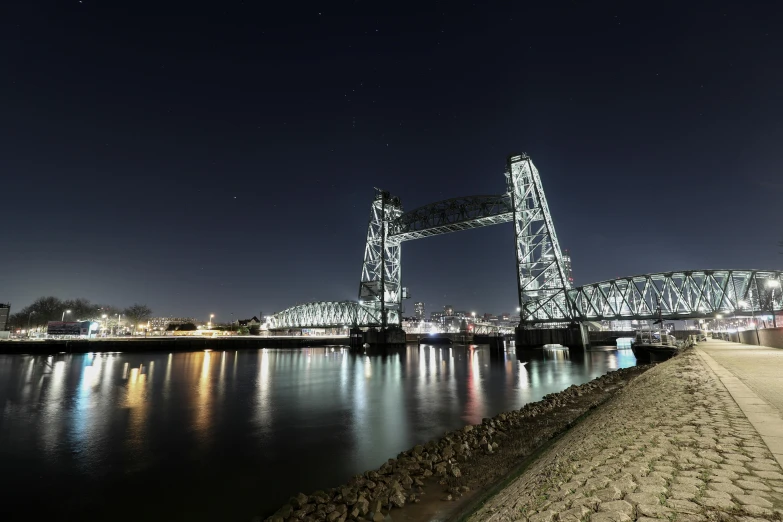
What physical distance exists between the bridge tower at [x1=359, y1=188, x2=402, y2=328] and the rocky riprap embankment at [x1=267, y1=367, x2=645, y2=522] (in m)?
53.8

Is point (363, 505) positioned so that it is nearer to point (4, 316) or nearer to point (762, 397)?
point (762, 397)

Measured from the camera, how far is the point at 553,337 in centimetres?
4803

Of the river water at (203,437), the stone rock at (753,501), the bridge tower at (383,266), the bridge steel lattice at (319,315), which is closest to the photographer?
the stone rock at (753,501)

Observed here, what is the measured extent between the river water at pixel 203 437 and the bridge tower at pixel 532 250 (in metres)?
24.9

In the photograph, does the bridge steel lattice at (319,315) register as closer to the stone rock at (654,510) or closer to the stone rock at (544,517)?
the stone rock at (544,517)

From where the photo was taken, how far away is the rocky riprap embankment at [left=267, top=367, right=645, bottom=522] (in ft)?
19.4

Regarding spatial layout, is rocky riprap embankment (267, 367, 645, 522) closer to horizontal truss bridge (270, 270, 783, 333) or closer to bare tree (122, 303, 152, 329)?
horizontal truss bridge (270, 270, 783, 333)

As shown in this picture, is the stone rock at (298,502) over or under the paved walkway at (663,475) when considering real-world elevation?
under

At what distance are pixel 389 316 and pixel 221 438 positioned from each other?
181 ft

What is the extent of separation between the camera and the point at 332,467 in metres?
9.00

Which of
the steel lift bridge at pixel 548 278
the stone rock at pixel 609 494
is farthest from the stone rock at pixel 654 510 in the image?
the steel lift bridge at pixel 548 278

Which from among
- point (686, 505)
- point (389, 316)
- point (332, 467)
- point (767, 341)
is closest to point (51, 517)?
point (332, 467)

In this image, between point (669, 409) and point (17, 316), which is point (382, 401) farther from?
point (17, 316)

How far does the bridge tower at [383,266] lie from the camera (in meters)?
64.9
